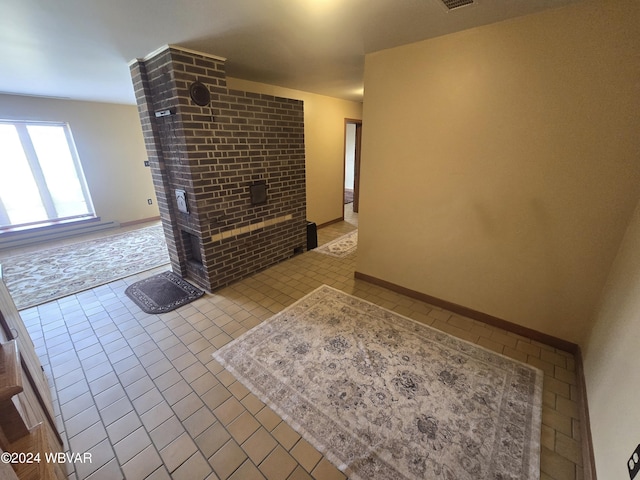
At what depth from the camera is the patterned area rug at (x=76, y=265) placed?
3.01 metres

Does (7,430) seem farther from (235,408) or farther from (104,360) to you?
(104,360)

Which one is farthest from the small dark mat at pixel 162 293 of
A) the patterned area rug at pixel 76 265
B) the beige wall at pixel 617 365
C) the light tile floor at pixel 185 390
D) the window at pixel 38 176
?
the window at pixel 38 176

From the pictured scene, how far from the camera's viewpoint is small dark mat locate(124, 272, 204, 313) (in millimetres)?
2664

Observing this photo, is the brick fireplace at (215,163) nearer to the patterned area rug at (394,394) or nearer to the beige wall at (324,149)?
the beige wall at (324,149)

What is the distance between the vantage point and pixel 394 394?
5.53ft

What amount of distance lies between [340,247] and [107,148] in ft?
15.8

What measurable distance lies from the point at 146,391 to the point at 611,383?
8.73 ft

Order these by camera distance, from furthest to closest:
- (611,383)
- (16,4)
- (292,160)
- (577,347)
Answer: (292,160)
(577,347)
(16,4)
(611,383)

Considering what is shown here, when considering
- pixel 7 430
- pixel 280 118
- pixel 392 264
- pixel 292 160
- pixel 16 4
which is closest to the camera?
pixel 7 430

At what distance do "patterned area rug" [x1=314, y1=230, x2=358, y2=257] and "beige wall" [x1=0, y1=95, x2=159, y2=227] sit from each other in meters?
4.25

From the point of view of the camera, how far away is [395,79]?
7.68 feet

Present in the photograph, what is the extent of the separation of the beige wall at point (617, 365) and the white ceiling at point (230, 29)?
167 centimetres

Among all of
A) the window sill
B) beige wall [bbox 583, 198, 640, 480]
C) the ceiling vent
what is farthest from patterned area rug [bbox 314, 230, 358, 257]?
Result: the window sill

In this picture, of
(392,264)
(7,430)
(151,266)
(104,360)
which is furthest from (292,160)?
(7,430)
